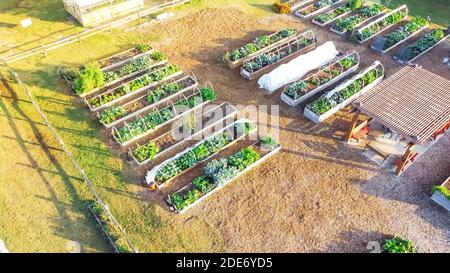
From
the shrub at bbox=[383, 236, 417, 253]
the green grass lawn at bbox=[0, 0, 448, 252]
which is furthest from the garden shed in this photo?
the shrub at bbox=[383, 236, 417, 253]

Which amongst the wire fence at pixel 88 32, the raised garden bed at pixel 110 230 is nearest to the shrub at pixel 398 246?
the raised garden bed at pixel 110 230

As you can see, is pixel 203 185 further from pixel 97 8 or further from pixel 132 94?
pixel 97 8

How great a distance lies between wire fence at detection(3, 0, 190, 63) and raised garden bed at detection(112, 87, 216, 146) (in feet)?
30.0

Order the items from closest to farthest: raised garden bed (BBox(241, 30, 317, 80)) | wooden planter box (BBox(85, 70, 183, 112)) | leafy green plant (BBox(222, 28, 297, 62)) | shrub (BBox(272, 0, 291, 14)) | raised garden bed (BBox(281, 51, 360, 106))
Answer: wooden planter box (BBox(85, 70, 183, 112)) → raised garden bed (BBox(281, 51, 360, 106)) → raised garden bed (BBox(241, 30, 317, 80)) → leafy green plant (BBox(222, 28, 297, 62)) → shrub (BBox(272, 0, 291, 14))

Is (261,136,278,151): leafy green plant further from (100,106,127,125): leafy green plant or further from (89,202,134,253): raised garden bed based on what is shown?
(89,202,134,253): raised garden bed

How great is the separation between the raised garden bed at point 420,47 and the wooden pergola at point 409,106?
17.6 ft

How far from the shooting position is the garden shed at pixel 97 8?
85.8 feet

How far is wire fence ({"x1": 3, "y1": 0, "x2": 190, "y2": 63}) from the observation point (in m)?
24.1

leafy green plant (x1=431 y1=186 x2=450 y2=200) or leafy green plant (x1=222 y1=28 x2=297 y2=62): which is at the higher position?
leafy green plant (x1=222 y1=28 x2=297 y2=62)

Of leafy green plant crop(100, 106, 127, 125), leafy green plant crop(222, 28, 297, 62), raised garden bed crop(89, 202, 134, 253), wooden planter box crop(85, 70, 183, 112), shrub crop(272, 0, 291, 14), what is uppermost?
shrub crop(272, 0, 291, 14)

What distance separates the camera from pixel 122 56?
2433 centimetres

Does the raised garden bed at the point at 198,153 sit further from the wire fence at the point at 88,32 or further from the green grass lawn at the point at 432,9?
the green grass lawn at the point at 432,9

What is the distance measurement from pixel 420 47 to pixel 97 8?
22624 millimetres

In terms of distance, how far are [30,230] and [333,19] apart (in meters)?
23.8
